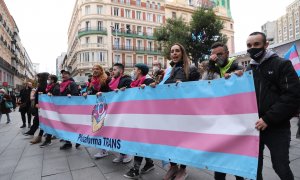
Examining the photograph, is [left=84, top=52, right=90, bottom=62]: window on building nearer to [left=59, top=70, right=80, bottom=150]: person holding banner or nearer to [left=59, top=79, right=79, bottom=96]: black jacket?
[left=59, top=70, right=80, bottom=150]: person holding banner

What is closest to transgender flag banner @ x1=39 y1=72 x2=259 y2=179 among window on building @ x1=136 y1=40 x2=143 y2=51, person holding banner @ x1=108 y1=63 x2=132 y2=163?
person holding banner @ x1=108 y1=63 x2=132 y2=163

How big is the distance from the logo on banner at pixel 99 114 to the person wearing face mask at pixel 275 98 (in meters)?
2.70

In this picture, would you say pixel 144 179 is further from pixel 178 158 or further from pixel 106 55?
pixel 106 55

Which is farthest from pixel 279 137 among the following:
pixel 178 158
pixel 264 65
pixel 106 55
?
pixel 106 55

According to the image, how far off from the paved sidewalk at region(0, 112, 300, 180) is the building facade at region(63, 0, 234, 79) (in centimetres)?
4524

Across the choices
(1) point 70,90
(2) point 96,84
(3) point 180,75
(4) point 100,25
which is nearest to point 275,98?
(3) point 180,75

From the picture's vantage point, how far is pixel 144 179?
149 inches

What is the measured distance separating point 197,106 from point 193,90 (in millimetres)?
200

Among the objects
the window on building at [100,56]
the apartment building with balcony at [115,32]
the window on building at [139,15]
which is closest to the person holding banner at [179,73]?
the apartment building with balcony at [115,32]

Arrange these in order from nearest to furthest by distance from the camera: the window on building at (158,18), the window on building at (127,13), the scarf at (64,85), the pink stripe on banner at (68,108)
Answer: the pink stripe on banner at (68,108)
the scarf at (64,85)
the window on building at (127,13)
the window on building at (158,18)

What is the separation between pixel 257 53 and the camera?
2.58 metres

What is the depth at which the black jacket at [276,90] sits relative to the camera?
231 cm

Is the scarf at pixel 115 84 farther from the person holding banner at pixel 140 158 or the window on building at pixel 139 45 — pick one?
the window on building at pixel 139 45

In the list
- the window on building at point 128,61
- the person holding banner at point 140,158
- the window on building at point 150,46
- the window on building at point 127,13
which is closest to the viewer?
the person holding banner at point 140,158
